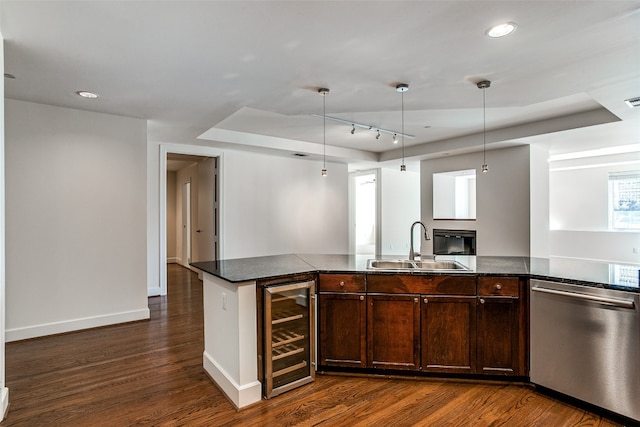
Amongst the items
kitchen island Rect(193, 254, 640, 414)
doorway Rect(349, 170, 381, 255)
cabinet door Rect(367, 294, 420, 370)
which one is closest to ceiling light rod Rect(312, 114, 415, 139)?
kitchen island Rect(193, 254, 640, 414)

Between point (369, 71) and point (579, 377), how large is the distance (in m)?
2.60

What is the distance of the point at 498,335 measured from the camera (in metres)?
2.56

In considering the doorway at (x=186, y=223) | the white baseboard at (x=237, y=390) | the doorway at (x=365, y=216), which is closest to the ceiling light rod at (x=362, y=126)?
the white baseboard at (x=237, y=390)

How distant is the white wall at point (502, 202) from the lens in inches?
213

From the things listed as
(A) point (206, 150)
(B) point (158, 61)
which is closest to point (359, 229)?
(A) point (206, 150)

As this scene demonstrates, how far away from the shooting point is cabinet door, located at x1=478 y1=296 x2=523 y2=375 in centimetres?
254

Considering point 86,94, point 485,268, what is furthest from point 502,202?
point 86,94

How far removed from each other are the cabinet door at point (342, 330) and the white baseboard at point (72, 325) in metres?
2.60

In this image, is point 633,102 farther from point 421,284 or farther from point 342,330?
point 342,330

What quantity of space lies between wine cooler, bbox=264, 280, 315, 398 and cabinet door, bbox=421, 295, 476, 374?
0.88 m

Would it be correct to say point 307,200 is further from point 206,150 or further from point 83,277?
point 83,277

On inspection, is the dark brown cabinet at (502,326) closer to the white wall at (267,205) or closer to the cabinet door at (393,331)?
the cabinet door at (393,331)

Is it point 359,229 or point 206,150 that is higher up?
point 206,150

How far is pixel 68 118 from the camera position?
3.69m
